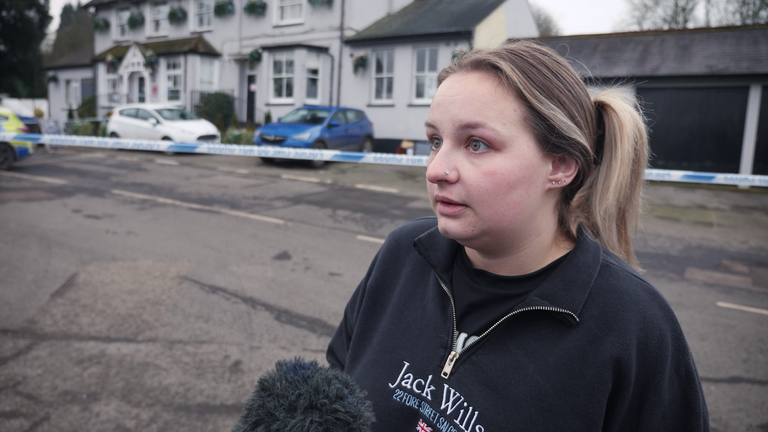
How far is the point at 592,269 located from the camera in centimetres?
136

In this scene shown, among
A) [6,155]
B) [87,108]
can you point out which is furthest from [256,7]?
[6,155]

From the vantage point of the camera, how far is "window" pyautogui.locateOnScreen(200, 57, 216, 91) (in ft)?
86.1

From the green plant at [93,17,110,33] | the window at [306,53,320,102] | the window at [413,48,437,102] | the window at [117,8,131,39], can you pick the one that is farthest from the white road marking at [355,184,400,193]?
the green plant at [93,17,110,33]

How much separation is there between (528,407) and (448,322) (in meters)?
0.29

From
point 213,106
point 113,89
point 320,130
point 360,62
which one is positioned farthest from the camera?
point 113,89

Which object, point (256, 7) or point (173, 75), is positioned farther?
point (173, 75)

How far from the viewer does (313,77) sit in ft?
76.0

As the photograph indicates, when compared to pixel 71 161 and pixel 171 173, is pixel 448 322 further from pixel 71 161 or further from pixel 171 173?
pixel 71 161

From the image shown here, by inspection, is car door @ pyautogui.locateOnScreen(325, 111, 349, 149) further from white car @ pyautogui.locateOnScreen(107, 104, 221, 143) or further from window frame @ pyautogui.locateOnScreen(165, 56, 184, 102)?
window frame @ pyautogui.locateOnScreen(165, 56, 184, 102)

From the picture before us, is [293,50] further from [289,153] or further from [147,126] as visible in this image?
[289,153]

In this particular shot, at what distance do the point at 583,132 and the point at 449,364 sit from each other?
70 cm

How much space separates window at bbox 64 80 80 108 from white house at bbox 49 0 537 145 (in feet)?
11.4

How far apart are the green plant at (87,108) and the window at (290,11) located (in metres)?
12.7

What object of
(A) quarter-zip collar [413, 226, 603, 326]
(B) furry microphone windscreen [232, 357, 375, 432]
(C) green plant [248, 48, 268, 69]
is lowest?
(B) furry microphone windscreen [232, 357, 375, 432]
